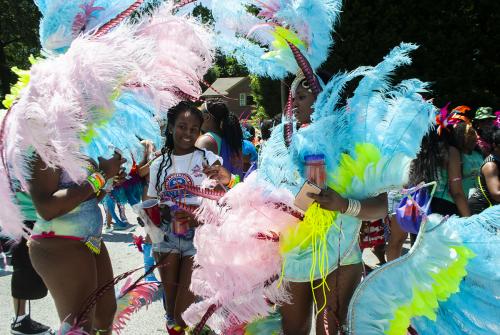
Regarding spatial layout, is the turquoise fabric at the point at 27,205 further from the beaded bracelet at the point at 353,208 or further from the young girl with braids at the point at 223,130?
the beaded bracelet at the point at 353,208

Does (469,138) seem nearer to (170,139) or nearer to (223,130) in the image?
(223,130)

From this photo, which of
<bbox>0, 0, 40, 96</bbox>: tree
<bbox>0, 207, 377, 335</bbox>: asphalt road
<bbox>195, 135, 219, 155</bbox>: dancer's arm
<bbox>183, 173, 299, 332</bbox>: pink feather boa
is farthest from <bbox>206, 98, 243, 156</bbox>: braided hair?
<bbox>0, 0, 40, 96</bbox>: tree

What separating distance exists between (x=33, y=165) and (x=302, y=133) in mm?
1234

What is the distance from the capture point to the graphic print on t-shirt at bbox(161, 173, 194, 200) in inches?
128

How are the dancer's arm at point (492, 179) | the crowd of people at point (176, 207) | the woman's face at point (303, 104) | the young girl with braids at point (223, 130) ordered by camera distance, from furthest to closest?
the young girl with braids at point (223, 130) < the dancer's arm at point (492, 179) < the woman's face at point (303, 104) < the crowd of people at point (176, 207)

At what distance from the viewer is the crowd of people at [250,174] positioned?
2.21 m

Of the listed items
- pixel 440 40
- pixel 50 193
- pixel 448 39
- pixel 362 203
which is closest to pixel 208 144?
pixel 50 193

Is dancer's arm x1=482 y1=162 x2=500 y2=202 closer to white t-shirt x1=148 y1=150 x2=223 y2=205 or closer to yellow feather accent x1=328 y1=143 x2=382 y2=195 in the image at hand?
yellow feather accent x1=328 y1=143 x2=382 y2=195

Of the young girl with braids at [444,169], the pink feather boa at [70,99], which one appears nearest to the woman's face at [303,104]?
the pink feather boa at [70,99]

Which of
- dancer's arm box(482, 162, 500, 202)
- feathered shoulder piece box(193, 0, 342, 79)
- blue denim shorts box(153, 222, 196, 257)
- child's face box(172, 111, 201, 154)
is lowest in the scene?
blue denim shorts box(153, 222, 196, 257)

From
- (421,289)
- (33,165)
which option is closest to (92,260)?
Result: (33,165)

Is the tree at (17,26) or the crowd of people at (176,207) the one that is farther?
the tree at (17,26)

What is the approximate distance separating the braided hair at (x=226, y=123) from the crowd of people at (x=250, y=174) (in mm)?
1258

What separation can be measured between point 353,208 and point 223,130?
7.14 feet
